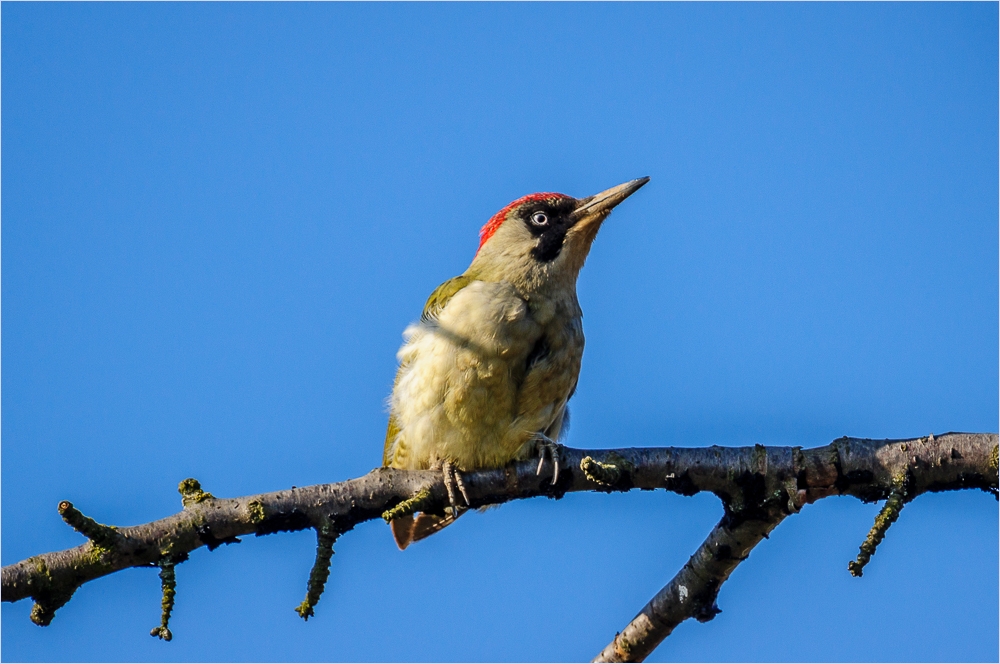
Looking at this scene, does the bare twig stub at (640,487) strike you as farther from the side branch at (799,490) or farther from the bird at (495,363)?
the bird at (495,363)

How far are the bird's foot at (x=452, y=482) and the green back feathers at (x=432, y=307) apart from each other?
0.71m

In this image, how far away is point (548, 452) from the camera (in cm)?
536

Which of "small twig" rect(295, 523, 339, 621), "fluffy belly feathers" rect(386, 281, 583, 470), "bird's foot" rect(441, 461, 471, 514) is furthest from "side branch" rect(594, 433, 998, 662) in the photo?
"small twig" rect(295, 523, 339, 621)

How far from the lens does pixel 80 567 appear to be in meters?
4.17

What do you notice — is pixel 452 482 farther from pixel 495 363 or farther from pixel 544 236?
pixel 544 236

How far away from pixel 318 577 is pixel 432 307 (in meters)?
2.53

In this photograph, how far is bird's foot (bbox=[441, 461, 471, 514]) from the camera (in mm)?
5181

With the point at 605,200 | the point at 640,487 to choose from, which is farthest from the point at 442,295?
the point at 640,487

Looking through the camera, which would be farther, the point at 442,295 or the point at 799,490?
the point at 442,295

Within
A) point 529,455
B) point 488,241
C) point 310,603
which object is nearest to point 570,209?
point 488,241

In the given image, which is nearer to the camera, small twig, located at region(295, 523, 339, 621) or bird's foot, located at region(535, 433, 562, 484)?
small twig, located at region(295, 523, 339, 621)

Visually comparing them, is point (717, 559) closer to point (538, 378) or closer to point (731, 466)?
point (731, 466)

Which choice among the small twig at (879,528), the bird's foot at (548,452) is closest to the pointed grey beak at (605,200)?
the bird's foot at (548,452)

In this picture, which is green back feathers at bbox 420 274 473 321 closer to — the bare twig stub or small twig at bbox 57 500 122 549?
the bare twig stub
